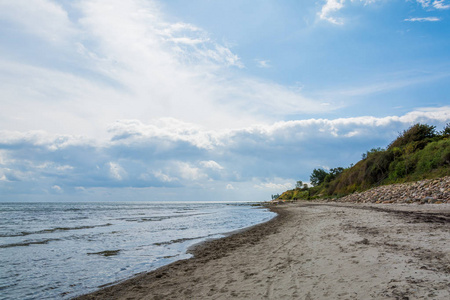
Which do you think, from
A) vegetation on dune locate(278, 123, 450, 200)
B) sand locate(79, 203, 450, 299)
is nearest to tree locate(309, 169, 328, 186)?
vegetation on dune locate(278, 123, 450, 200)

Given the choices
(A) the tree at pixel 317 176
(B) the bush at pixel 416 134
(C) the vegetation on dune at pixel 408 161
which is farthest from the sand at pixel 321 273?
(A) the tree at pixel 317 176

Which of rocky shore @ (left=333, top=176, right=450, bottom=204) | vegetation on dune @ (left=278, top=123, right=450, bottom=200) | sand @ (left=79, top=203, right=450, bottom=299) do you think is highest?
vegetation on dune @ (left=278, top=123, right=450, bottom=200)

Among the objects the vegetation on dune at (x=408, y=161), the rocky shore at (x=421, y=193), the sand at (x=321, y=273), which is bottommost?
the sand at (x=321, y=273)

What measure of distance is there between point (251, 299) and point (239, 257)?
431 centimetres

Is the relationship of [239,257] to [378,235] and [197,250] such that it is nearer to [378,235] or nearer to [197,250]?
[197,250]

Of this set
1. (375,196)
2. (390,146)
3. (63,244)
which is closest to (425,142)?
(390,146)

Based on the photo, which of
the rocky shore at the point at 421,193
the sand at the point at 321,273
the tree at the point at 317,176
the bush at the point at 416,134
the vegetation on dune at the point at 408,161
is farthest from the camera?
the tree at the point at 317,176

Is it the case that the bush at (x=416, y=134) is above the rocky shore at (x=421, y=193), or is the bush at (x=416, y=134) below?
above

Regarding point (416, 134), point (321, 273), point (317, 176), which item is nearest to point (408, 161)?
point (416, 134)

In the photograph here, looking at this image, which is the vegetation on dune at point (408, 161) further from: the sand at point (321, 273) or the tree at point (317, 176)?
the tree at point (317, 176)

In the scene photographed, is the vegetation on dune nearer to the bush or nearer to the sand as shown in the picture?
the bush

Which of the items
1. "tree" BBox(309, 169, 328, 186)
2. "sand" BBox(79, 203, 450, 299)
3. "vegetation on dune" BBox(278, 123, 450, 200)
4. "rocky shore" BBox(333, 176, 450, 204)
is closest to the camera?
"sand" BBox(79, 203, 450, 299)

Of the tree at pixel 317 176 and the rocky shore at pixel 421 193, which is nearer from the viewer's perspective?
the rocky shore at pixel 421 193

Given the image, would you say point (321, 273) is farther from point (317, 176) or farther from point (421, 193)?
point (317, 176)
